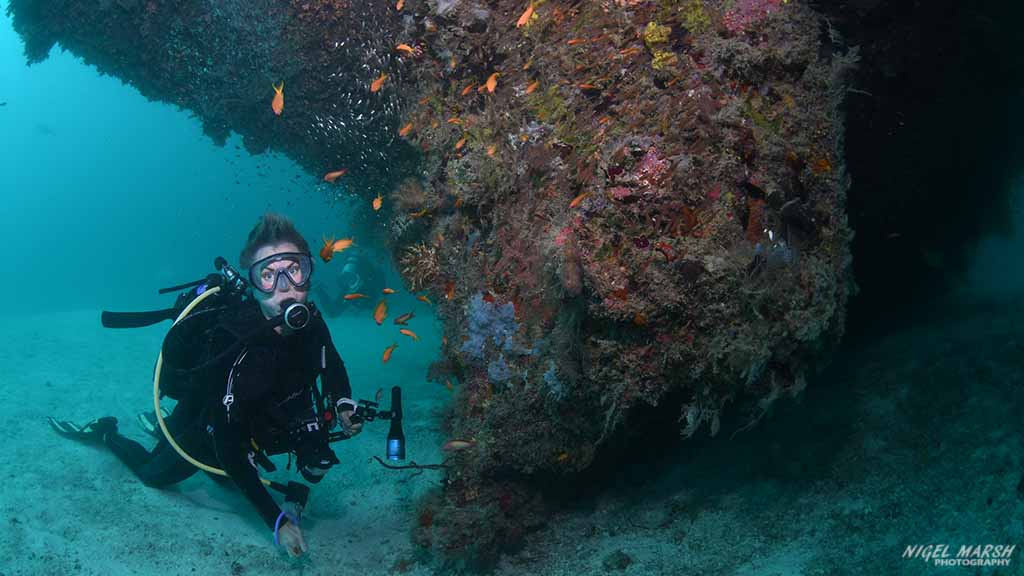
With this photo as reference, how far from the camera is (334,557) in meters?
4.56

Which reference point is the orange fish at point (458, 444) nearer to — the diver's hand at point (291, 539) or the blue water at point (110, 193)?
the diver's hand at point (291, 539)

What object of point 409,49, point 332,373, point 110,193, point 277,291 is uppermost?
point 110,193

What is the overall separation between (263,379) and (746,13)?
177 inches

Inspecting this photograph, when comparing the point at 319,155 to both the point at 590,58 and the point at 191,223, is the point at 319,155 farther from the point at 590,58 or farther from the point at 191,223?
the point at 191,223

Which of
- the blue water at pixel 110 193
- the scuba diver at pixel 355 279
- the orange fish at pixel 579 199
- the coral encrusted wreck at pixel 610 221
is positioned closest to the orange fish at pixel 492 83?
the coral encrusted wreck at pixel 610 221

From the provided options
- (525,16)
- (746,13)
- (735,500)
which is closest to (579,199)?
(746,13)

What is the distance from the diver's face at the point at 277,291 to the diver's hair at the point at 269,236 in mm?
50

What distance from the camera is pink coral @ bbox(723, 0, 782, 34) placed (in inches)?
124

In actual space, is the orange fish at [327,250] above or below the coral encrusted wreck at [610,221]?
above

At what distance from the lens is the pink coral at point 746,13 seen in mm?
3152

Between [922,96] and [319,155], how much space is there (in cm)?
814

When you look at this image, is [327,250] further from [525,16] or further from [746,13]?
[746,13]

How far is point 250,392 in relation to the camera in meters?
4.14

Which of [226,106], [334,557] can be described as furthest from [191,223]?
[334,557]
